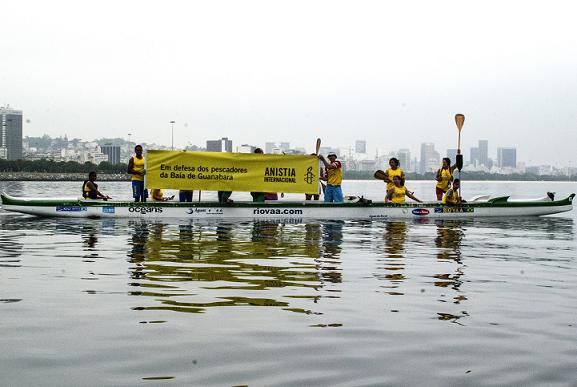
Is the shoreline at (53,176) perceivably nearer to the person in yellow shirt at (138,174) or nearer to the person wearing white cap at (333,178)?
the person in yellow shirt at (138,174)

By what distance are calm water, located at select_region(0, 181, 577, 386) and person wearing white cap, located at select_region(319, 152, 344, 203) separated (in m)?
8.91

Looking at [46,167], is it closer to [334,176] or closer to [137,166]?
[137,166]

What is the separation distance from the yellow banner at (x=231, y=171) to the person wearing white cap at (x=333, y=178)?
454 millimetres

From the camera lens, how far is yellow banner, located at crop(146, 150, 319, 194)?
23.3 metres

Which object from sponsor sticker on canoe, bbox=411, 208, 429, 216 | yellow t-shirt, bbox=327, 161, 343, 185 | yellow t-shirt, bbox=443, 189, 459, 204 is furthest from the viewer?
yellow t-shirt, bbox=443, 189, 459, 204

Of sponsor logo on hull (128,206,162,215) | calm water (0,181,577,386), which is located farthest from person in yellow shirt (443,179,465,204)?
sponsor logo on hull (128,206,162,215)

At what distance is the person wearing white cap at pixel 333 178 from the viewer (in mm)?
24547

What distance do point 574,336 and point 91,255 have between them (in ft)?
29.9

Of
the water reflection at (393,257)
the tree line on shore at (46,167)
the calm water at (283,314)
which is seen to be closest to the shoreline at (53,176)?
the tree line on shore at (46,167)

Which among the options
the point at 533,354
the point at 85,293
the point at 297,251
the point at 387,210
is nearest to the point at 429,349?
the point at 533,354

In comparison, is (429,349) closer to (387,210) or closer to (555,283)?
(555,283)

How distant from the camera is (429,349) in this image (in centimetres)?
655

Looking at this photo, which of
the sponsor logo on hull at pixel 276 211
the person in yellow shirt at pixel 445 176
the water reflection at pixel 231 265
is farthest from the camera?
the person in yellow shirt at pixel 445 176

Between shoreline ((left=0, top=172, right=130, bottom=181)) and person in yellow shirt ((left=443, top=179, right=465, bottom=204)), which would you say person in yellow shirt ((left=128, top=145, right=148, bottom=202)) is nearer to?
person in yellow shirt ((left=443, top=179, right=465, bottom=204))
